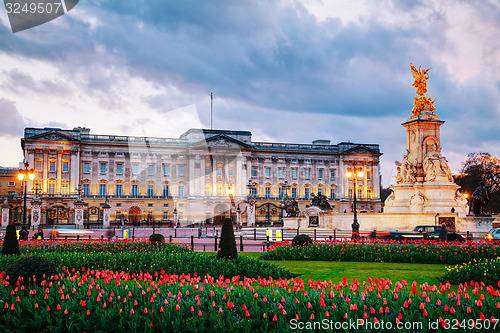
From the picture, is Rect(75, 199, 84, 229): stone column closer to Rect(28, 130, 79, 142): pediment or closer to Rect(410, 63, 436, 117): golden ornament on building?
Rect(28, 130, 79, 142): pediment

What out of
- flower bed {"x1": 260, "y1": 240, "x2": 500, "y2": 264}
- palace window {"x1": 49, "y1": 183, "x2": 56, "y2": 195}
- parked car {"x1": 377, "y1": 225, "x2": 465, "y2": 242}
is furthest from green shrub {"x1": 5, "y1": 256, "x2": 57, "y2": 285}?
palace window {"x1": 49, "y1": 183, "x2": 56, "y2": 195}

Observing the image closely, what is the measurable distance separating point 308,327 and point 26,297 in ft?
19.0

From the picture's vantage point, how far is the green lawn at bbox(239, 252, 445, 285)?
568 inches

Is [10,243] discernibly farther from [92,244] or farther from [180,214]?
[180,214]

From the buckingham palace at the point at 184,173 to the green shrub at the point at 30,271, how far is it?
6833 cm

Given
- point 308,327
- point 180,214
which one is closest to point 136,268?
point 308,327

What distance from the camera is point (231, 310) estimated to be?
8.77m

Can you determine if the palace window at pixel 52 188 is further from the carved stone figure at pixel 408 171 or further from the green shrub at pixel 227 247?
the green shrub at pixel 227 247

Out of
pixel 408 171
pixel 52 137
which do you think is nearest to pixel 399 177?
pixel 408 171

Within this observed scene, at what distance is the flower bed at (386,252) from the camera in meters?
17.9

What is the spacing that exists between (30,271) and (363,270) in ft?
33.4

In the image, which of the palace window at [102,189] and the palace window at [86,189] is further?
the palace window at [102,189]

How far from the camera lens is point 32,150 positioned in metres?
81.4

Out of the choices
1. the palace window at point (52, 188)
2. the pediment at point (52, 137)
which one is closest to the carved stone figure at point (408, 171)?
the pediment at point (52, 137)
